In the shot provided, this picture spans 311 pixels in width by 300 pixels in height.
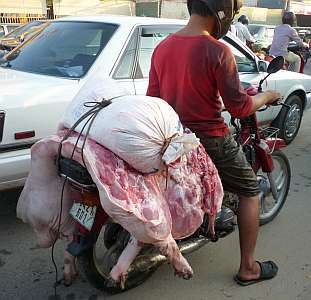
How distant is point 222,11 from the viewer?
8.00 ft

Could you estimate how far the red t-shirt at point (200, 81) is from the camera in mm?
2373

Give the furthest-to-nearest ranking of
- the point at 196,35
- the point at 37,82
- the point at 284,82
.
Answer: the point at 284,82, the point at 37,82, the point at 196,35

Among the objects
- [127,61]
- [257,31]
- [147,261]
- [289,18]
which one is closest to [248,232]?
[147,261]

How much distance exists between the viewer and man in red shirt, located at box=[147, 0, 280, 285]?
7.84 ft

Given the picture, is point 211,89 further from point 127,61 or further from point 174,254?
point 127,61

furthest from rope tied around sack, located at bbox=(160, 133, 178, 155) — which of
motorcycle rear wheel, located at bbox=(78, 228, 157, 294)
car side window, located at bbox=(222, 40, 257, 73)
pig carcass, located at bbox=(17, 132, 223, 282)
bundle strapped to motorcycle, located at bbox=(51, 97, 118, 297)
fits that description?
car side window, located at bbox=(222, 40, 257, 73)

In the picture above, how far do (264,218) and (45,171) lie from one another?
2.08m

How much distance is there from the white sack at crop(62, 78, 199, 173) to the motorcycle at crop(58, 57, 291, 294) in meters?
0.22

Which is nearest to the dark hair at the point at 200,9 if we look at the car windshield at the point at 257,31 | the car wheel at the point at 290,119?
the car wheel at the point at 290,119

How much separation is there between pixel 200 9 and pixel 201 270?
172 centimetres

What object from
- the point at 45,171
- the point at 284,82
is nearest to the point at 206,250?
the point at 45,171

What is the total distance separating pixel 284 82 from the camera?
18.9 feet

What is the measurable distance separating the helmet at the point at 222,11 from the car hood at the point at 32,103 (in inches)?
55.2

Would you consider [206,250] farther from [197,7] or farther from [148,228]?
[197,7]
